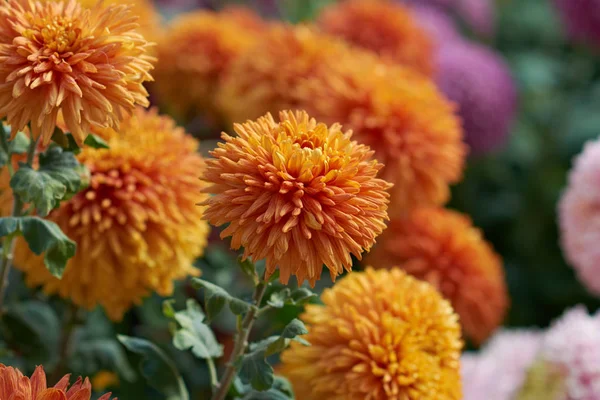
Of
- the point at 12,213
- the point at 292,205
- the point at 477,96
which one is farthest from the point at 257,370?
the point at 477,96

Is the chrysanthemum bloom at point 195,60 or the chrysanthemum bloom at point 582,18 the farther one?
the chrysanthemum bloom at point 582,18

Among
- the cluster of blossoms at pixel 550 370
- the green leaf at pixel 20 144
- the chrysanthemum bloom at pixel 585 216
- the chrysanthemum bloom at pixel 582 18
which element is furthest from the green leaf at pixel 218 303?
the chrysanthemum bloom at pixel 582 18

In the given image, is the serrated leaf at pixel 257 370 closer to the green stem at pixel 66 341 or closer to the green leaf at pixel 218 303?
the green leaf at pixel 218 303

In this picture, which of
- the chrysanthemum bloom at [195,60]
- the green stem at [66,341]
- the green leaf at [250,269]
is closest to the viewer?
the green leaf at [250,269]

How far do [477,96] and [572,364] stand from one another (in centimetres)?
64

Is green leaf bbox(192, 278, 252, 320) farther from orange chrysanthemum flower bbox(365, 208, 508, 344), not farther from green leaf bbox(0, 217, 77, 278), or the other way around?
orange chrysanthemum flower bbox(365, 208, 508, 344)

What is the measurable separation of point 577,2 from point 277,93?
2.76 feet

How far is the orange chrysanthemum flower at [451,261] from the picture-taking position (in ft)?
3.45

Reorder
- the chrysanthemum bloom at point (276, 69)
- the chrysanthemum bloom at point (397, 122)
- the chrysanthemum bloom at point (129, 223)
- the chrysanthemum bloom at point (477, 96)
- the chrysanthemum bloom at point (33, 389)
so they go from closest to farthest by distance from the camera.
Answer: the chrysanthemum bloom at point (33, 389)
the chrysanthemum bloom at point (129, 223)
the chrysanthemum bloom at point (397, 122)
the chrysanthemum bloom at point (276, 69)
the chrysanthemum bloom at point (477, 96)

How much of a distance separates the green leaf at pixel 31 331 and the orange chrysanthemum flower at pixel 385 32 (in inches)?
27.9

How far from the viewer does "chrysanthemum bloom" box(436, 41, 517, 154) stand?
1412mm

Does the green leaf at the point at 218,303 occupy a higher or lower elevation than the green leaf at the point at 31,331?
higher

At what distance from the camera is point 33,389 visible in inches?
20.5

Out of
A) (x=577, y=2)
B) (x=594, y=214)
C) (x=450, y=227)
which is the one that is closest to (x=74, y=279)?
(x=450, y=227)
